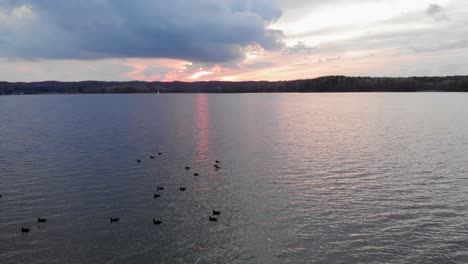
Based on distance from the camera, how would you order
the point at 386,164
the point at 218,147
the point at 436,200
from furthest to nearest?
1. the point at 218,147
2. the point at 386,164
3. the point at 436,200

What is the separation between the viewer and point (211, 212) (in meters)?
29.8

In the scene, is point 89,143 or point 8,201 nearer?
point 8,201

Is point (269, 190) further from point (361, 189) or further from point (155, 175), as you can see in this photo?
point (155, 175)

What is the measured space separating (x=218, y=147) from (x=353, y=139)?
26262 mm

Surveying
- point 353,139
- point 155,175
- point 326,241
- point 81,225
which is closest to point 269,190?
point 326,241

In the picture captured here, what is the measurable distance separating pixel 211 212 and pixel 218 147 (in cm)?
3096

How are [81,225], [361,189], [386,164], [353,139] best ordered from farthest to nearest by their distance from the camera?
[353,139]
[386,164]
[361,189]
[81,225]

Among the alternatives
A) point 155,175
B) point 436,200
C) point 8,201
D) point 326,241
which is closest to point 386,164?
point 436,200

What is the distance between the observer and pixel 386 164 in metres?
45.6

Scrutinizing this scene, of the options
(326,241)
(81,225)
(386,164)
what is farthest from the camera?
(386,164)

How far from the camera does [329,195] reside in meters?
33.5

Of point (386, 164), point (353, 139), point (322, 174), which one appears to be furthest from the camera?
point (353, 139)

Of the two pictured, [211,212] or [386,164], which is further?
[386,164]

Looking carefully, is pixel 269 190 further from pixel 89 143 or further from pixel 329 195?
pixel 89 143
